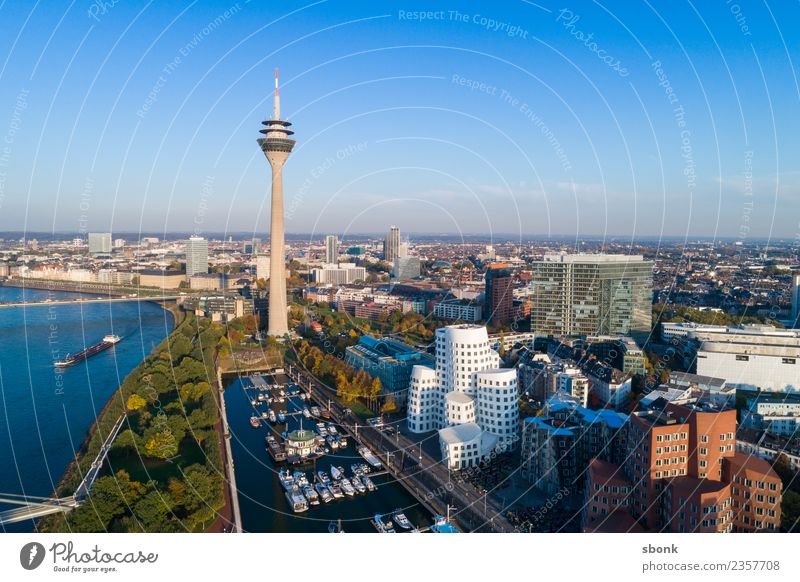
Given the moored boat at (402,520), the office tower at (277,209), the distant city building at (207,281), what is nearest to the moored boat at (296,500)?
A: the moored boat at (402,520)

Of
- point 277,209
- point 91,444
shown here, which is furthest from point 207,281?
point 91,444

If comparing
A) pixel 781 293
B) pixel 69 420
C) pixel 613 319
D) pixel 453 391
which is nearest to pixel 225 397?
pixel 69 420

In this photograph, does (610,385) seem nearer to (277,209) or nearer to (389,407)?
(389,407)

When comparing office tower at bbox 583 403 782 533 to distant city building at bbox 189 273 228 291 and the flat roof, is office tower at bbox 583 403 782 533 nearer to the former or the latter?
the flat roof

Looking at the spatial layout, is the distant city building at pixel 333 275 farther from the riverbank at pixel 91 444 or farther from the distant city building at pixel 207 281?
the riverbank at pixel 91 444

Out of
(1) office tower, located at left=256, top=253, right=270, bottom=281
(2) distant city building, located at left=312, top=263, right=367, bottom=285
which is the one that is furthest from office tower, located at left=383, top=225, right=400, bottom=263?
(1) office tower, located at left=256, top=253, right=270, bottom=281

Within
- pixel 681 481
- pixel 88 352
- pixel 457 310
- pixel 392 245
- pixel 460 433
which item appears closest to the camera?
pixel 681 481

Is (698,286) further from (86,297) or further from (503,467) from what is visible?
(86,297)
